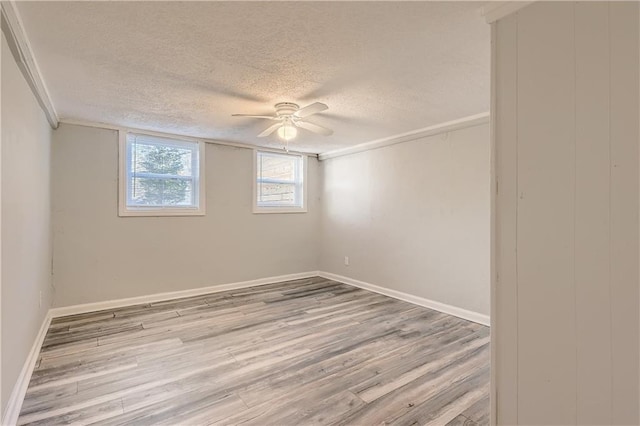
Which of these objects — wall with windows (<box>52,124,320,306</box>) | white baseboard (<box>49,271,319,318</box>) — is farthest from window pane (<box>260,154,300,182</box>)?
white baseboard (<box>49,271,319,318</box>)

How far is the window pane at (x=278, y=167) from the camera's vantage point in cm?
511

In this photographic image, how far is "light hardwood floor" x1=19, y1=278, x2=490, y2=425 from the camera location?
191cm

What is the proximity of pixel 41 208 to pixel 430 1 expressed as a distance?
3511 millimetres

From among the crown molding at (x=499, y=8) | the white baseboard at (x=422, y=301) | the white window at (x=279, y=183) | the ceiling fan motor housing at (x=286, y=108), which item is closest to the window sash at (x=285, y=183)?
the white window at (x=279, y=183)

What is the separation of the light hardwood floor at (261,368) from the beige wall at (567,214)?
2.44 ft

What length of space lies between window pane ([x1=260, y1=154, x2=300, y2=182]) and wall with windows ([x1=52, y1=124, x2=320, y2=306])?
26cm

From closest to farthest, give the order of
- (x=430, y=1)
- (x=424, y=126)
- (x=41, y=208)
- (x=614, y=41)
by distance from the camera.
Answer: (x=614, y=41), (x=430, y=1), (x=41, y=208), (x=424, y=126)

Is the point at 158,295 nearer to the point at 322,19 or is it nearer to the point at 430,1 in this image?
the point at 322,19

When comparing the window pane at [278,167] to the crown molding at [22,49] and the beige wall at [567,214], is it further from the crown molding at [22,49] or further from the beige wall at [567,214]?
the beige wall at [567,214]

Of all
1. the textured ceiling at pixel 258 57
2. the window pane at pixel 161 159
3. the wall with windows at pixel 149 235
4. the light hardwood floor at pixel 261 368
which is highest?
the textured ceiling at pixel 258 57

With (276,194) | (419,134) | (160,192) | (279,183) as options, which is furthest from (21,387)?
(419,134)

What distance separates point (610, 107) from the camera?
1.21 m

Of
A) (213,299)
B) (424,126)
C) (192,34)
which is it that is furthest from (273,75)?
(213,299)

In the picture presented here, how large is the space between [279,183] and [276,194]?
196mm
